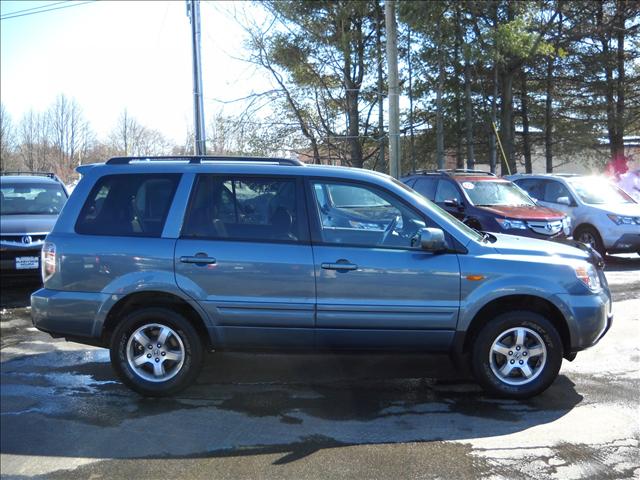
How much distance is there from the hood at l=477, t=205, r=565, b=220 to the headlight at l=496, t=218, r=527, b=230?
0.08 m

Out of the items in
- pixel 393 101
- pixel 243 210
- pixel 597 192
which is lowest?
pixel 243 210

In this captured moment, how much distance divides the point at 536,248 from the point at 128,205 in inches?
134

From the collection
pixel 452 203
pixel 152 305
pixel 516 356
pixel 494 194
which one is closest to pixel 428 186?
pixel 452 203

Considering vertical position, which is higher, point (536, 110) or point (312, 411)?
point (536, 110)

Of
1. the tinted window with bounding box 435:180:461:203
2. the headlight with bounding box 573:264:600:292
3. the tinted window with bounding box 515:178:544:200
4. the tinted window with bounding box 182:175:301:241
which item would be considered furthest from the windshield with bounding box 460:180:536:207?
the tinted window with bounding box 182:175:301:241

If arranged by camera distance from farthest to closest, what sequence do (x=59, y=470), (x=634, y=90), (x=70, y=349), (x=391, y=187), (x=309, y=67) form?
(x=634, y=90) < (x=309, y=67) < (x=70, y=349) < (x=391, y=187) < (x=59, y=470)

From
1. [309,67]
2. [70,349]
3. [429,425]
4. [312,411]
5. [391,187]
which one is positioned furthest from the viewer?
[309,67]

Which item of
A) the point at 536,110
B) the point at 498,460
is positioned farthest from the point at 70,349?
the point at 536,110

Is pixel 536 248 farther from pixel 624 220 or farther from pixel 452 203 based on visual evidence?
pixel 624 220

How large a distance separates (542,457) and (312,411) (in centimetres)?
167

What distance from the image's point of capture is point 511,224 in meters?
9.78

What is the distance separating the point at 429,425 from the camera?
4.15m

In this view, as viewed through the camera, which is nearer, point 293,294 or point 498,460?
point 498,460

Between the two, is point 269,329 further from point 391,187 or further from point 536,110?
point 536,110
